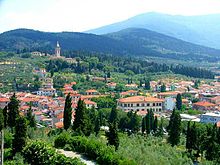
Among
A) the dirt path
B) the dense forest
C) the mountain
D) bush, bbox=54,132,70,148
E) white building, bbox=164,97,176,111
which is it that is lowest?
white building, bbox=164,97,176,111

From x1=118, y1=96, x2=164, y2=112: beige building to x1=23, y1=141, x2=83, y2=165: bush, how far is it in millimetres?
35177

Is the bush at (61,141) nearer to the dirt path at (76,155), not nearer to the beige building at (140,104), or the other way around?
the dirt path at (76,155)

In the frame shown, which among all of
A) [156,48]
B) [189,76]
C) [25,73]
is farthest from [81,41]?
[25,73]

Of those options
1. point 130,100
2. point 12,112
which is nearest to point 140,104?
point 130,100

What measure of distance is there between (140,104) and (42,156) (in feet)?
122

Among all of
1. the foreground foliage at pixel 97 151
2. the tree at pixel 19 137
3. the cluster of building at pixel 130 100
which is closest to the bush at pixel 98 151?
the foreground foliage at pixel 97 151

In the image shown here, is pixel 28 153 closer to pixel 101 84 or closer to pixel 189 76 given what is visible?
pixel 101 84

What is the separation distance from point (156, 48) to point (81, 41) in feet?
104

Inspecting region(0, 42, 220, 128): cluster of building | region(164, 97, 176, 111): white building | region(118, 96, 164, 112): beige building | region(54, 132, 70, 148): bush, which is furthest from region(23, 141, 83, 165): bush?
region(164, 97, 176, 111): white building

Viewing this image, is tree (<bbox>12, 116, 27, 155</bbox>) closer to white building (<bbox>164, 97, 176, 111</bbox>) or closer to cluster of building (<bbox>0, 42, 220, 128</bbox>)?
cluster of building (<bbox>0, 42, 220, 128</bbox>)

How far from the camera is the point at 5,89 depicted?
60750 millimetres

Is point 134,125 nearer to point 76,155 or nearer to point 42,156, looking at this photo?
point 76,155

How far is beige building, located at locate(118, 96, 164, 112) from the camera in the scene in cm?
Result: 5219

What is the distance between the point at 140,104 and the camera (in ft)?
174
